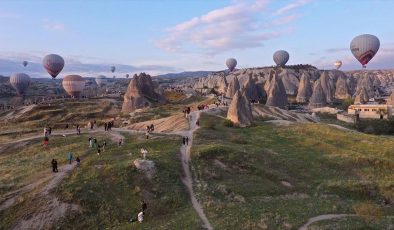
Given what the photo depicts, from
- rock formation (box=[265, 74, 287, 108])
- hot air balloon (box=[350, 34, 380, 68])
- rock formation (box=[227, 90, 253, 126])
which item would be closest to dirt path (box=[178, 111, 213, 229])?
rock formation (box=[227, 90, 253, 126])

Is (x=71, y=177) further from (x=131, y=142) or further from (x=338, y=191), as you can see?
(x=338, y=191)

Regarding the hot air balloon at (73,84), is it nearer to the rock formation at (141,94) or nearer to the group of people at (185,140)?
the rock formation at (141,94)

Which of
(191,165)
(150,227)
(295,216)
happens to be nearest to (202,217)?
(150,227)

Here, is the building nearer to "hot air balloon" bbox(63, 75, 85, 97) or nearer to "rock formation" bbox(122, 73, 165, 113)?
"rock formation" bbox(122, 73, 165, 113)

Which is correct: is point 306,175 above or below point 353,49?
below

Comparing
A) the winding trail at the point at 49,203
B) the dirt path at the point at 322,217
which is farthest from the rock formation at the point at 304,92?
the dirt path at the point at 322,217

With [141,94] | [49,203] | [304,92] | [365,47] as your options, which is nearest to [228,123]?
[49,203]
